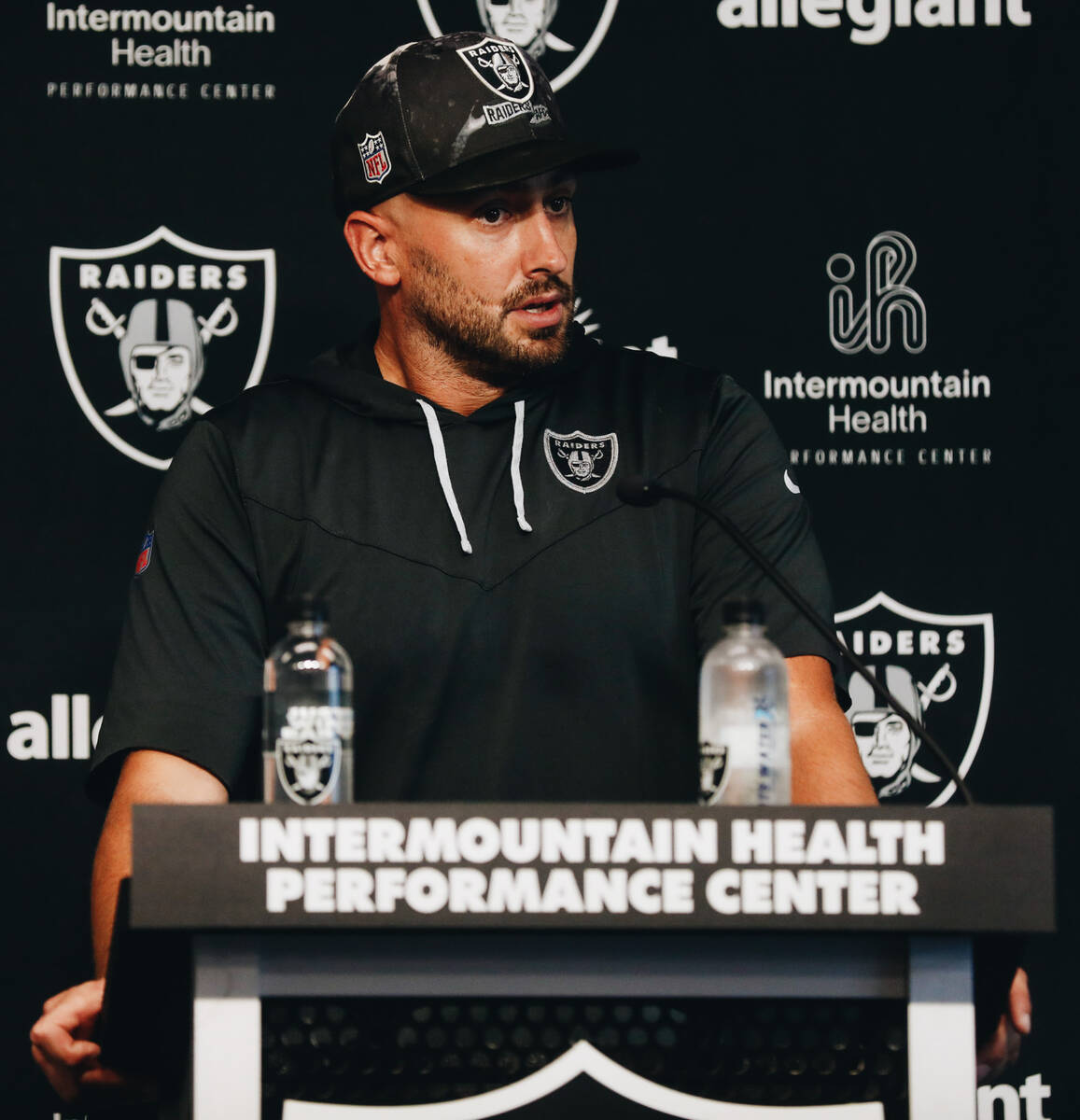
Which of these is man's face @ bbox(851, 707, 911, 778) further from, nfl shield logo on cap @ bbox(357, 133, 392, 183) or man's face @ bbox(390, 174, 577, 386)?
nfl shield logo on cap @ bbox(357, 133, 392, 183)

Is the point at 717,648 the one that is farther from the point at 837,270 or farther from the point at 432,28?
the point at 432,28

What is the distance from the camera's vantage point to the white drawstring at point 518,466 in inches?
70.7

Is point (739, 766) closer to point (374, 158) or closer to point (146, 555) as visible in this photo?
point (146, 555)

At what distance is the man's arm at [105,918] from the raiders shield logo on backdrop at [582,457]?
1.70 feet

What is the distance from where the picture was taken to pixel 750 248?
249 cm

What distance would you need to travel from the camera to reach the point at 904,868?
3.50ft

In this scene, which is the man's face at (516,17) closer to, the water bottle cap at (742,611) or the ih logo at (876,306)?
the ih logo at (876,306)

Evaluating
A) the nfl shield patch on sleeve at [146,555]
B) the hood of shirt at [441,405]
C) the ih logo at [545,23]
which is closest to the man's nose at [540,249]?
the hood of shirt at [441,405]

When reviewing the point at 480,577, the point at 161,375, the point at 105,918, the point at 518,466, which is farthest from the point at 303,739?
the point at 161,375

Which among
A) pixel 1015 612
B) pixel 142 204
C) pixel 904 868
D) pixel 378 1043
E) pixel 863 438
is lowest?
pixel 378 1043

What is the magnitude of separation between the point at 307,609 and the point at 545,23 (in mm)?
1529

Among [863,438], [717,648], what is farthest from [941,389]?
[717,648]

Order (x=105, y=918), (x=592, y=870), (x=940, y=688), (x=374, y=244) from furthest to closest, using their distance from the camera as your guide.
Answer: (x=940, y=688) → (x=374, y=244) → (x=105, y=918) → (x=592, y=870)

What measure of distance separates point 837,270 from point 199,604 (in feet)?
4.02
